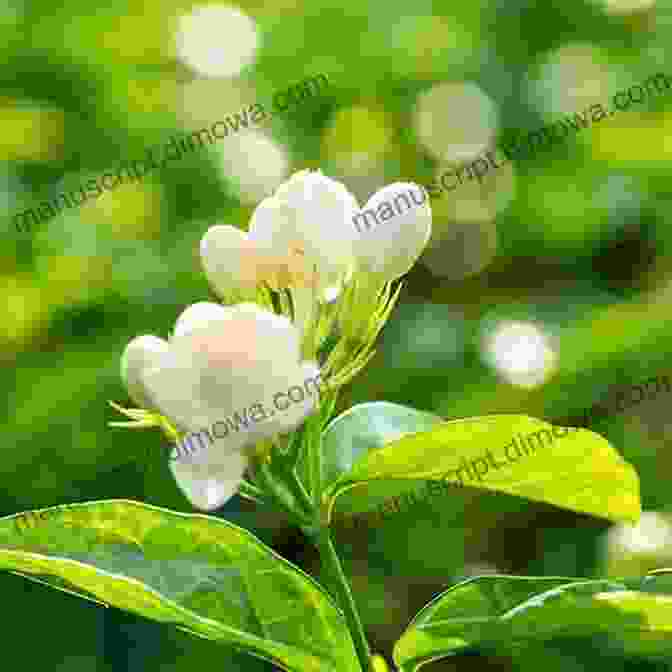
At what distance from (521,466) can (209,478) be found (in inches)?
5.8

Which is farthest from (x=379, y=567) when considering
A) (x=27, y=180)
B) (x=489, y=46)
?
(x=489, y=46)

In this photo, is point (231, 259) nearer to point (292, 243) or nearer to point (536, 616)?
point (292, 243)

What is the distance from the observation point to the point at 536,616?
69 centimetres

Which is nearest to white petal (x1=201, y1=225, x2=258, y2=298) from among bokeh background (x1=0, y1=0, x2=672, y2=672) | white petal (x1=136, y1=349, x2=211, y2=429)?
white petal (x1=136, y1=349, x2=211, y2=429)

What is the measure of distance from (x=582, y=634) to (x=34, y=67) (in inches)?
61.9

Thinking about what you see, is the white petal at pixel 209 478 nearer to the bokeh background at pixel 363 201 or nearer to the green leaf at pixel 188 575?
the green leaf at pixel 188 575

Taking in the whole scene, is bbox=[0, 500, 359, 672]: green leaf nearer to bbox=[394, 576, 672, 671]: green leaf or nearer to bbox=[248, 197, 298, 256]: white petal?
bbox=[394, 576, 672, 671]: green leaf

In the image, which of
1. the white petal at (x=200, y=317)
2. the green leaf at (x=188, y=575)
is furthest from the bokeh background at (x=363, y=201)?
the white petal at (x=200, y=317)

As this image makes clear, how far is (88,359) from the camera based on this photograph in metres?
1.72

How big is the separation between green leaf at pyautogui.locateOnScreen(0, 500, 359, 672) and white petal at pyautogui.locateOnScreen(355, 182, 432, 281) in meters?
0.17

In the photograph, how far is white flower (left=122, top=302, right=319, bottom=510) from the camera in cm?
66

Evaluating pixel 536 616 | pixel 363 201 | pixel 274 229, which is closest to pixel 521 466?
pixel 536 616

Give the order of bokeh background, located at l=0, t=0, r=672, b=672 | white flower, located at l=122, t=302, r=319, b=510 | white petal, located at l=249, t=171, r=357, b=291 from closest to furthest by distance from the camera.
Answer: white flower, located at l=122, t=302, r=319, b=510
white petal, located at l=249, t=171, r=357, b=291
bokeh background, located at l=0, t=0, r=672, b=672

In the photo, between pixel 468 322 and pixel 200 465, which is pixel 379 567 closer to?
pixel 468 322
